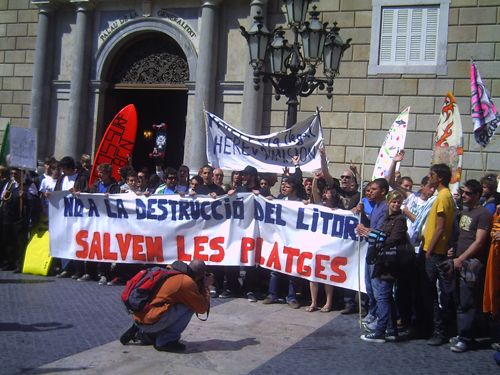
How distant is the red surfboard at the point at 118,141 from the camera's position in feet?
36.5

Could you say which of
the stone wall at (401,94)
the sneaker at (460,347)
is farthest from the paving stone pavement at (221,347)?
the stone wall at (401,94)

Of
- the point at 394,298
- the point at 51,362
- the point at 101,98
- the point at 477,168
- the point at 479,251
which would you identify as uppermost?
the point at 101,98

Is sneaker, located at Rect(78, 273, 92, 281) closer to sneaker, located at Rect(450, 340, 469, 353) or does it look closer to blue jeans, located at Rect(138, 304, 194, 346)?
→ blue jeans, located at Rect(138, 304, 194, 346)

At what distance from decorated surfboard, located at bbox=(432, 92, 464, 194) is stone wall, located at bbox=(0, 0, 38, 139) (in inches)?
437

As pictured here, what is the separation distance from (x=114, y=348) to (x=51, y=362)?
0.66 meters

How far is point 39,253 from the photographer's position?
10.1m

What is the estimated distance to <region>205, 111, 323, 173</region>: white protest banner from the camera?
9.34 metres

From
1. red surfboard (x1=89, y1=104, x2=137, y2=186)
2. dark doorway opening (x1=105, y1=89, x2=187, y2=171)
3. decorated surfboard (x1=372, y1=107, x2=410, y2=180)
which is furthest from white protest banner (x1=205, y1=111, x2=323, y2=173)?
dark doorway opening (x1=105, y1=89, x2=187, y2=171)

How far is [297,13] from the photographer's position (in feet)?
31.3


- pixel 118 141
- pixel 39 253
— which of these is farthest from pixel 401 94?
pixel 39 253

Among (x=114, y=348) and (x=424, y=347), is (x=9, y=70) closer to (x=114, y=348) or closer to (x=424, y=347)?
(x=114, y=348)

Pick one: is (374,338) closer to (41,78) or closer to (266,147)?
(266,147)

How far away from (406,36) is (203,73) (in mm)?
4511

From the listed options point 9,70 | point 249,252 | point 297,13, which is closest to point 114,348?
point 249,252
